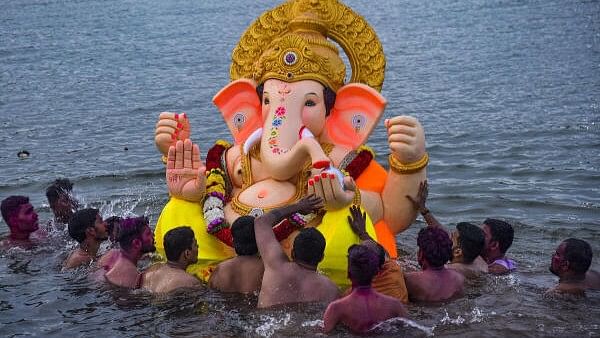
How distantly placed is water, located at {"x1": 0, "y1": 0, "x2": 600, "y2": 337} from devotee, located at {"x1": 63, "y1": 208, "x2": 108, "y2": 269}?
0.55 ft

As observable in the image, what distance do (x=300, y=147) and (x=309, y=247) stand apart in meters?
1.19

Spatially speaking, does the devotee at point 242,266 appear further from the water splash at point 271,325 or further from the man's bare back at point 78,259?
the man's bare back at point 78,259

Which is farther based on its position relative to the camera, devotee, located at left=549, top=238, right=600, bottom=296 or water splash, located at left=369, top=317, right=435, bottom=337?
devotee, located at left=549, top=238, right=600, bottom=296

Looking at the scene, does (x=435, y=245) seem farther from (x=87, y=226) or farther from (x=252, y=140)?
(x=87, y=226)

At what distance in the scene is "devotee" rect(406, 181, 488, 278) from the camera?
8.17 m

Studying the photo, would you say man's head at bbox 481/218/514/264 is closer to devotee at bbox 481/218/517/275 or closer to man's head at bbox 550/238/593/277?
devotee at bbox 481/218/517/275

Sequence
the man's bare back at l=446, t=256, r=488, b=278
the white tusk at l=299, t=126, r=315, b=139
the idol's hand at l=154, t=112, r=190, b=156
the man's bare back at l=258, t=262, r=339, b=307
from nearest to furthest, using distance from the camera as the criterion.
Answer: the man's bare back at l=258, t=262, r=339, b=307 < the man's bare back at l=446, t=256, r=488, b=278 < the white tusk at l=299, t=126, r=315, b=139 < the idol's hand at l=154, t=112, r=190, b=156

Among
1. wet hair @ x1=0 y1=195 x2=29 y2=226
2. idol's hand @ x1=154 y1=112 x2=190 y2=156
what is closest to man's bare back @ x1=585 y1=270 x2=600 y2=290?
idol's hand @ x1=154 y1=112 x2=190 y2=156

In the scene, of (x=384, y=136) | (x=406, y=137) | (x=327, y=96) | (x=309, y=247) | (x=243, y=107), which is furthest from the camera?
(x=384, y=136)

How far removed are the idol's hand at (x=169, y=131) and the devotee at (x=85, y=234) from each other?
3.43ft

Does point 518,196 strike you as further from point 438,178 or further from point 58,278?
point 58,278

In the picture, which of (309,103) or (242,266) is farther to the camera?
(309,103)

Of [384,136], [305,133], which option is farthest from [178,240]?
[384,136]

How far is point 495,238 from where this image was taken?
8648 millimetres
